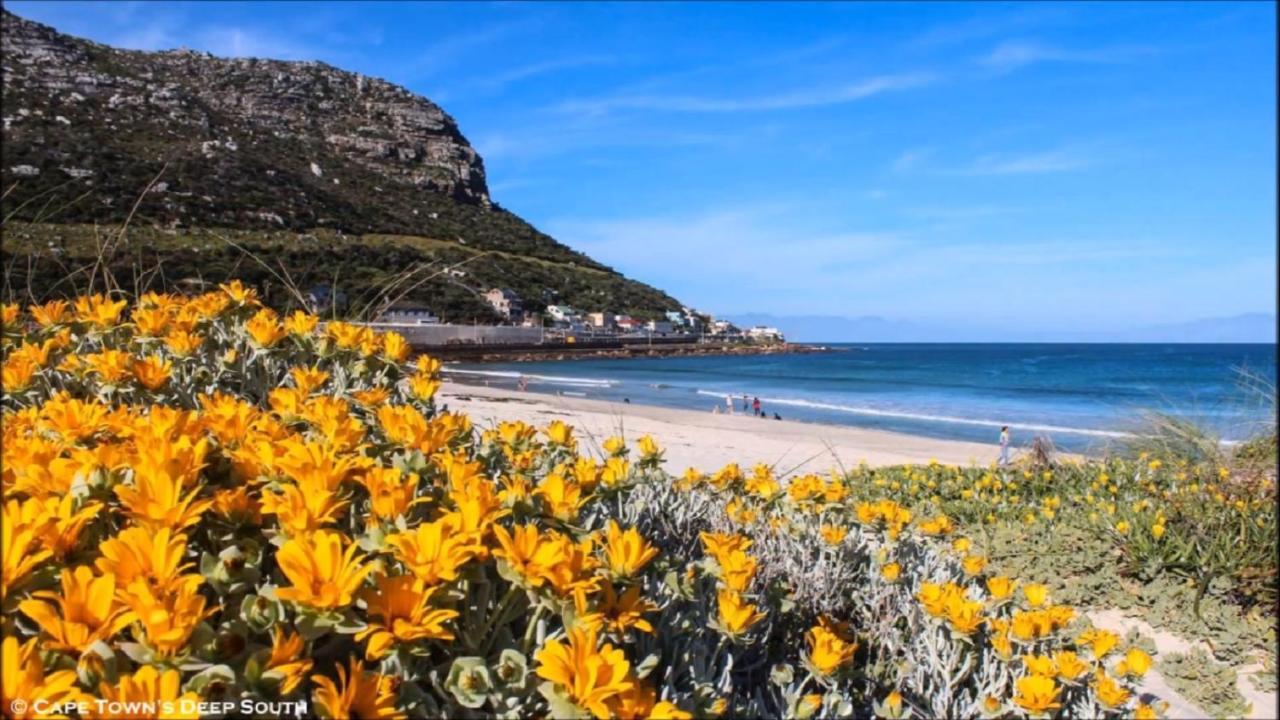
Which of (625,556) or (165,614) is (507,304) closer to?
(625,556)

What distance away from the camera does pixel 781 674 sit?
5.12 feet

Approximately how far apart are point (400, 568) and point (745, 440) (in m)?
13.4

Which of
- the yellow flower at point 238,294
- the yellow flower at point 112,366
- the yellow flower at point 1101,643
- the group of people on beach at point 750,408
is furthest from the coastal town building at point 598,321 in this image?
the yellow flower at point 112,366

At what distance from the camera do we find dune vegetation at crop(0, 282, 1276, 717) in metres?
1.00

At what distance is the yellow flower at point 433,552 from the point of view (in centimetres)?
106

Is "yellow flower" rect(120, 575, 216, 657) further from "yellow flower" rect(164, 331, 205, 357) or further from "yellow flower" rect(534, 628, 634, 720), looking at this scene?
"yellow flower" rect(164, 331, 205, 357)

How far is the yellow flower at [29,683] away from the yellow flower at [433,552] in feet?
1.27

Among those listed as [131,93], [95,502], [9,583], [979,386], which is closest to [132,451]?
[95,502]

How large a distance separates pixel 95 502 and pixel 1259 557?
4883mm

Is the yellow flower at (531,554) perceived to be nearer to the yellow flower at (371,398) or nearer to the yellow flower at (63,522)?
the yellow flower at (63,522)

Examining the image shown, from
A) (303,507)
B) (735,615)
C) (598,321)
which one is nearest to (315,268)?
(303,507)

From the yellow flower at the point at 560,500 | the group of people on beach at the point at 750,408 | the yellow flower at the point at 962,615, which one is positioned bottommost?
the group of people on beach at the point at 750,408

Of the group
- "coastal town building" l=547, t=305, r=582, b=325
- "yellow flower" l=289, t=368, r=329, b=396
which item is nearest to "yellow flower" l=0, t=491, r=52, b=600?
"yellow flower" l=289, t=368, r=329, b=396

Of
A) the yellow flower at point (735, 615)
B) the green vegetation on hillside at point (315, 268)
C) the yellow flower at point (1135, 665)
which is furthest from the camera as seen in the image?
the green vegetation on hillside at point (315, 268)
